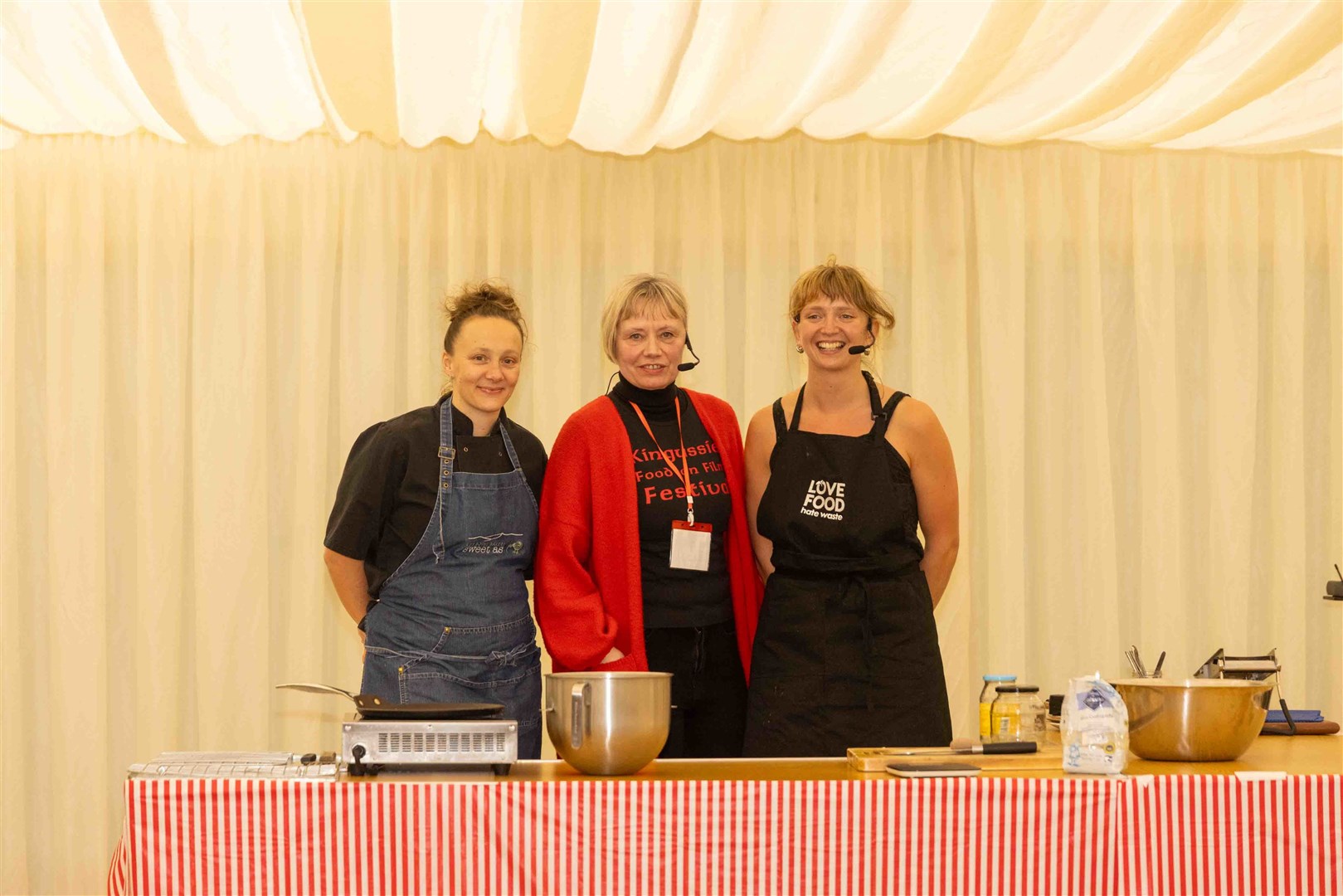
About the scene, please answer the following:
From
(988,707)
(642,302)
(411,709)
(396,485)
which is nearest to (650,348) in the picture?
(642,302)

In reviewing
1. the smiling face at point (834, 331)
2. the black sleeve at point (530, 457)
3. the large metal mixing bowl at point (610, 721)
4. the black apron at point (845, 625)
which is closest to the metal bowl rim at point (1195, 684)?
the black apron at point (845, 625)

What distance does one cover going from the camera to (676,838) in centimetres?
164

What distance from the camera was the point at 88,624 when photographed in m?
4.42

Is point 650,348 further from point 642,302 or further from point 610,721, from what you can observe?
point 610,721

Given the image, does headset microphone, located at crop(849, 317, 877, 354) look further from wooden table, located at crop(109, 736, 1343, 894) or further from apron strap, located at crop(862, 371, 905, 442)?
wooden table, located at crop(109, 736, 1343, 894)

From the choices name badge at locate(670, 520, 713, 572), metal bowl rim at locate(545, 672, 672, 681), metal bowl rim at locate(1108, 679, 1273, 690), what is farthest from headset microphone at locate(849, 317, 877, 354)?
metal bowl rim at locate(545, 672, 672, 681)

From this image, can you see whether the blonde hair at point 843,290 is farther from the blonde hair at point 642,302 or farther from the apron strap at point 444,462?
the apron strap at point 444,462

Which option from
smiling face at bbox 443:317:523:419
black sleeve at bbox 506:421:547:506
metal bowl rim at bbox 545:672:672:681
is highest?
smiling face at bbox 443:317:523:419

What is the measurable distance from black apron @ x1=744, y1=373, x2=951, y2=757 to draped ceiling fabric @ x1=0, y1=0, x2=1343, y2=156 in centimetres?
121

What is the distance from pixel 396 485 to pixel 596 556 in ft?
1.48

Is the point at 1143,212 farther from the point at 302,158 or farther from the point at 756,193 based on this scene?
the point at 302,158

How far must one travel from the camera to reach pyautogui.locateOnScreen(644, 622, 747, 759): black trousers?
8.46ft

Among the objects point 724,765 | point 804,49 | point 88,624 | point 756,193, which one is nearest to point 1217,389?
point 756,193

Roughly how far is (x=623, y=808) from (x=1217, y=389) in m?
3.72
